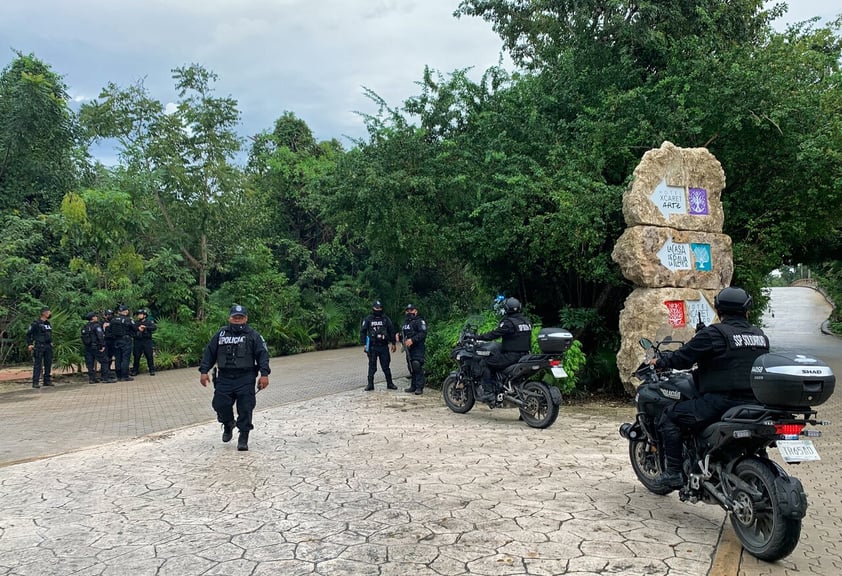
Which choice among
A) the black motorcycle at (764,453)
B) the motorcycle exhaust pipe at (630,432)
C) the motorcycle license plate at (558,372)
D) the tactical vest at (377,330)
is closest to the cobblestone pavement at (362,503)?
the black motorcycle at (764,453)

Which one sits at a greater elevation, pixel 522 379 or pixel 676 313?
pixel 676 313

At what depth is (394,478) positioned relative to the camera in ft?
19.2

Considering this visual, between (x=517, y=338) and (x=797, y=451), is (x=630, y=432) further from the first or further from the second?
(x=517, y=338)

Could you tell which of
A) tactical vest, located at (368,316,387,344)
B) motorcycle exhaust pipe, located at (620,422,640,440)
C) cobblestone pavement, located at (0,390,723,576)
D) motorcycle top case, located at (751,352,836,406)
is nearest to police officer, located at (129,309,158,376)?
tactical vest, located at (368,316,387,344)

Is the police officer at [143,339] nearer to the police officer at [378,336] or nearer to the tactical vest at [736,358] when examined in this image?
the police officer at [378,336]

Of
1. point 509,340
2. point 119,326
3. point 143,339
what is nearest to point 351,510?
point 509,340

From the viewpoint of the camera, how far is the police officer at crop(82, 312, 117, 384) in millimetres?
13648

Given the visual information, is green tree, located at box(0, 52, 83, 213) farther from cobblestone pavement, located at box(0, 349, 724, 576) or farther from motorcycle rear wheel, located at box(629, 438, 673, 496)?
motorcycle rear wheel, located at box(629, 438, 673, 496)

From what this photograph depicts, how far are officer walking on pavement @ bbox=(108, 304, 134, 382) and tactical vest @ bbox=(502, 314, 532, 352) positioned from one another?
31.2ft

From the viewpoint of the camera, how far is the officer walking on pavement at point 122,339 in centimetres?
1401

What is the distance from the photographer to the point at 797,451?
149 inches

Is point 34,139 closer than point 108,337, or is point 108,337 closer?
point 108,337

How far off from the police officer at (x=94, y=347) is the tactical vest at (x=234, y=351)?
7.92m

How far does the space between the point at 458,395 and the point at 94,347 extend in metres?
8.93
